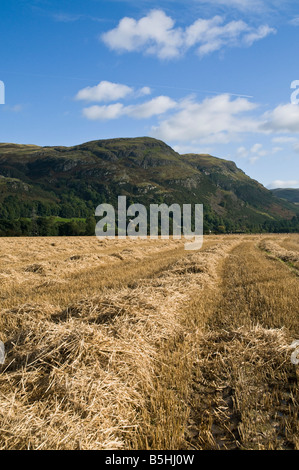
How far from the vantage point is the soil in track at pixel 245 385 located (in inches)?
120

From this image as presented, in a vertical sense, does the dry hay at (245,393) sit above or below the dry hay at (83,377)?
below

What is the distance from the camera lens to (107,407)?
3234 mm

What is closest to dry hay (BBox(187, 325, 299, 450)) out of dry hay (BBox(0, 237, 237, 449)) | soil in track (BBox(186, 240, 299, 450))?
soil in track (BBox(186, 240, 299, 450))

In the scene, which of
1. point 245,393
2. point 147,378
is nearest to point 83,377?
point 147,378

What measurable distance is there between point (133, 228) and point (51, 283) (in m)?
64.5

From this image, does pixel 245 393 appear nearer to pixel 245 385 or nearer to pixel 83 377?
pixel 245 385

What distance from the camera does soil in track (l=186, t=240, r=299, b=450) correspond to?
3057 mm

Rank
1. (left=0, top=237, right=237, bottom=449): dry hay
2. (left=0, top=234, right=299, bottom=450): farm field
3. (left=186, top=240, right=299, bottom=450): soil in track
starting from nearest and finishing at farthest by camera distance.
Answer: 1. (left=0, top=237, right=237, bottom=449): dry hay
2. (left=0, top=234, right=299, bottom=450): farm field
3. (left=186, top=240, right=299, bottom=450): soil in track

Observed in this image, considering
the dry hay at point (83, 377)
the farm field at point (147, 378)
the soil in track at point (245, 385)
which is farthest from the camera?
the soil in track at point (245, 385)

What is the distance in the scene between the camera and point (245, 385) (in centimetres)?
390

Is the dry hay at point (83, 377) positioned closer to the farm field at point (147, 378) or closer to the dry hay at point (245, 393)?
the farm field at point (147, 378)

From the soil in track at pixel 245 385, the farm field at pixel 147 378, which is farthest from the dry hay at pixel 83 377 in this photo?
the soil in track at pixel 245 385

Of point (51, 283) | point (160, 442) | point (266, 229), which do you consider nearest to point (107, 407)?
point (160, 442)

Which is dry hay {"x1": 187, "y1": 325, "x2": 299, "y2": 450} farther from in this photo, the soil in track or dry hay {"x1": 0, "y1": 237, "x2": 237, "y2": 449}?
dry hay {"x1": 0, "y1": 237, "x2": 237, "y2": 449}
